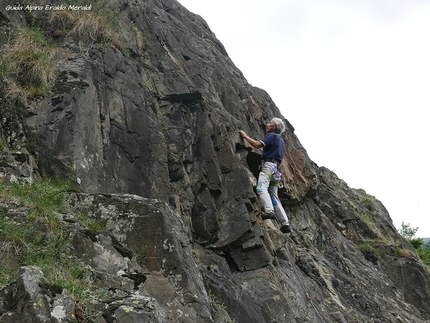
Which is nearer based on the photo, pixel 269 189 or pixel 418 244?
pixel 269 189

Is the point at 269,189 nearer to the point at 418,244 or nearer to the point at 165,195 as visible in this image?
the point at 165,195

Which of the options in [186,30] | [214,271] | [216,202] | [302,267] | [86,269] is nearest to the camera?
[86,269]

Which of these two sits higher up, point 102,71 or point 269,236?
point 102,71

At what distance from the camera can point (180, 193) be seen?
1138cm

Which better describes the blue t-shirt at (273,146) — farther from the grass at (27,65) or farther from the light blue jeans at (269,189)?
the grass at (27,65)

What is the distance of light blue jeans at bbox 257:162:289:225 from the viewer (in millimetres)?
10547

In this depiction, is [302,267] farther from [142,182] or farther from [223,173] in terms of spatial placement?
[142,182]

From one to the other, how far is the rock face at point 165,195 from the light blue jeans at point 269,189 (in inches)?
28.2

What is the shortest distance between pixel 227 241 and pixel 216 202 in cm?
123

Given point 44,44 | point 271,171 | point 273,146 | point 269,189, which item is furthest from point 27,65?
point 269,189

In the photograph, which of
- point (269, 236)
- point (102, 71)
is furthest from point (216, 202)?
point (102, 71)

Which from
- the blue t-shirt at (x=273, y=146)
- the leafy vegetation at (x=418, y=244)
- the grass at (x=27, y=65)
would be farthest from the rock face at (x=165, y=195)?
the leafy vegetation at (x=418, y=244)

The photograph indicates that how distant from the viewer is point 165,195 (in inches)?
415

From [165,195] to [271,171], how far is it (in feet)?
9.05
